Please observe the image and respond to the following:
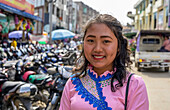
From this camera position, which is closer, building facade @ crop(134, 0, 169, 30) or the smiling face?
A: the smiling face

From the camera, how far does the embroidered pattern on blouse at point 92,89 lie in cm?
129

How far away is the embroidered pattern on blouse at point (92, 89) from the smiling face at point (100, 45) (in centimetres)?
11

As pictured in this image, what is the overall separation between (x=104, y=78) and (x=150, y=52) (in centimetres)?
864

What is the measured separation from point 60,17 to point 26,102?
2919 centimetres

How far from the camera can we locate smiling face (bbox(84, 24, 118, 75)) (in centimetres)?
136

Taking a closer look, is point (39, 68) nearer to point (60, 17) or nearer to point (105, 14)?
point (105, 14)

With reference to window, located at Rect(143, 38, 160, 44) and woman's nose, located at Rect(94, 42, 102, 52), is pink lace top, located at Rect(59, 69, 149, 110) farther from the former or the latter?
window, located at Rect(143, 38, 160, 44)

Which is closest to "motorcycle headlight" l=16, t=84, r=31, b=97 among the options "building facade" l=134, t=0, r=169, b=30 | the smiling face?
the smiling face

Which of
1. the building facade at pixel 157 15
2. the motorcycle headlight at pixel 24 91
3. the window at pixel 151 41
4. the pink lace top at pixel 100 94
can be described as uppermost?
the building facade at pixel 157 15

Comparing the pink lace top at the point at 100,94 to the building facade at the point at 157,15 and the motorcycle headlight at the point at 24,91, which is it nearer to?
the motorcycle headlight at the point at 24,91

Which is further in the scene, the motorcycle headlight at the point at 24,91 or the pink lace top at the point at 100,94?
the motorcycle headlight at the point at 24,91

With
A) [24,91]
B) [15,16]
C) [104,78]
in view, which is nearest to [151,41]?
[15,16]

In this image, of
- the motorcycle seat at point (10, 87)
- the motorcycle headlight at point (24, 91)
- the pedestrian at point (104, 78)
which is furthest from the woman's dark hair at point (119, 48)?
the motorcycle seat at point (10, 87)

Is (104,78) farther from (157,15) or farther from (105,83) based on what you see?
(157,15)
